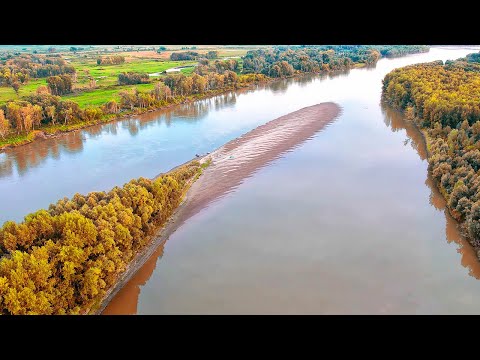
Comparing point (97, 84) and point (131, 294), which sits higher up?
point (97, 84)

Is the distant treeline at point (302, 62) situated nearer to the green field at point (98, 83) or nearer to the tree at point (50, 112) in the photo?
the green field at point (98, 83)

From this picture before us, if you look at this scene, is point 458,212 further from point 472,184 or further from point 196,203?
point 196,203

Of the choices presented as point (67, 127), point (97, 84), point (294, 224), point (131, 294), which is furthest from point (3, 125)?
point (294, 224)

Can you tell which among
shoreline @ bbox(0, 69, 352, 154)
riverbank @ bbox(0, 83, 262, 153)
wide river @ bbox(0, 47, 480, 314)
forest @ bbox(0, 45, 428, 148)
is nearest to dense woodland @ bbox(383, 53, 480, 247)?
wide river @ bbox(0, 47, 480, 314)

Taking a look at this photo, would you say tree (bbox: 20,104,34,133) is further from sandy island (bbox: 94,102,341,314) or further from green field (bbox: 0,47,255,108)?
sandy island (bbox: 94,102,341,314)

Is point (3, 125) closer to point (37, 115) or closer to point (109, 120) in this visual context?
point (37, 115)

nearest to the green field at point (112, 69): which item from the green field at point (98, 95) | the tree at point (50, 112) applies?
the green field at point (98, 95)

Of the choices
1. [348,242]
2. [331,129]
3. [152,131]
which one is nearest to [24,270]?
[348,242]
